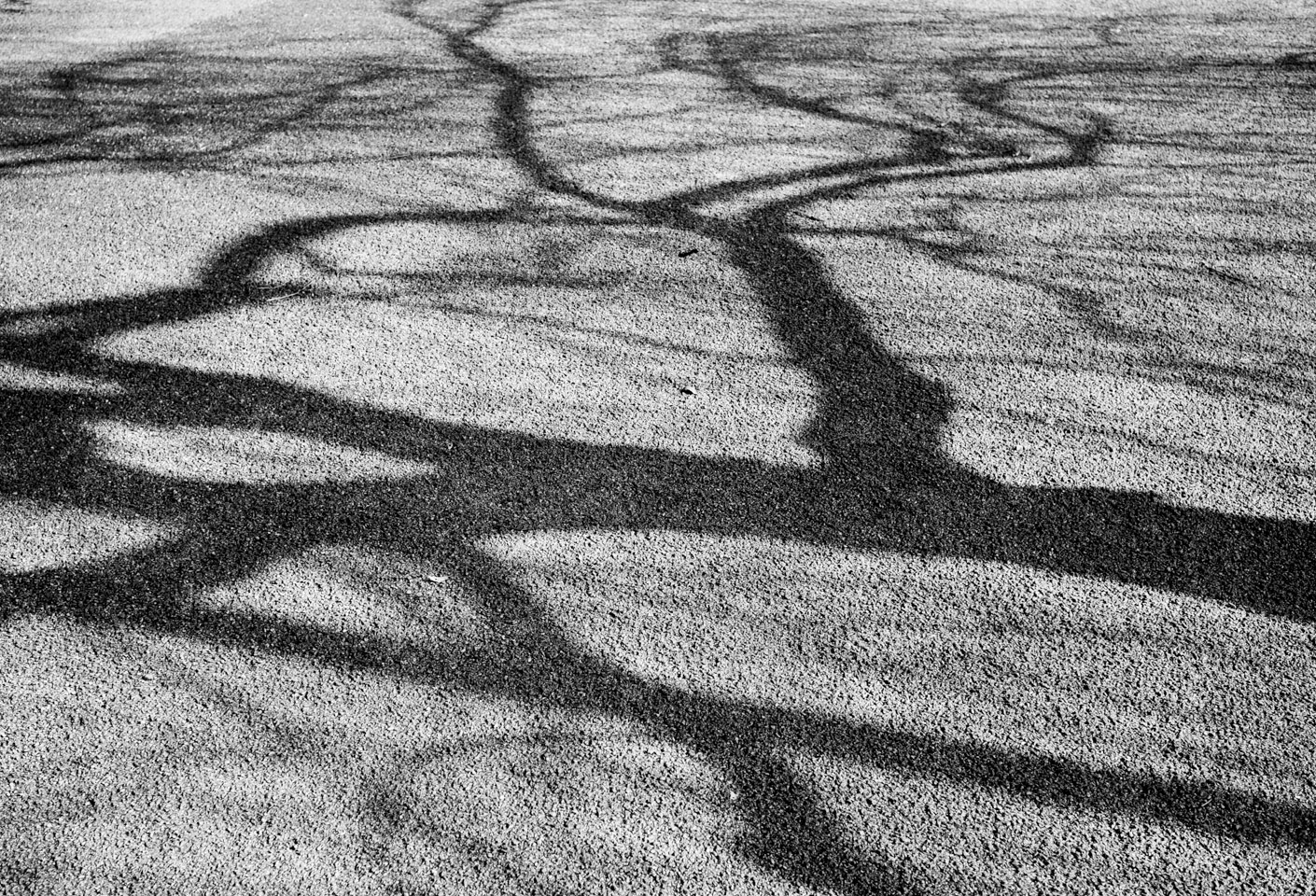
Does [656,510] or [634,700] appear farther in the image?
[656,510]

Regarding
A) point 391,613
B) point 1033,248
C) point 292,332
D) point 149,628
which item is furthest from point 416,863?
point 1033,248

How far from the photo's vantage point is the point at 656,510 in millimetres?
2969

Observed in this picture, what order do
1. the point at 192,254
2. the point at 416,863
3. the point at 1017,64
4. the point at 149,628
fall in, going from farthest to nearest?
1. the point at 1017,64
2. the point at 192,254
3. the point at 149,628
4. the point at 416,863

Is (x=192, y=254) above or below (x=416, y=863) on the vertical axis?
above

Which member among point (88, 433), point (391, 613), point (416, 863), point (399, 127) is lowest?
point (416, 863)

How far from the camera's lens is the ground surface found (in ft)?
7.00

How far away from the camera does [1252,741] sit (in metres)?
2.29

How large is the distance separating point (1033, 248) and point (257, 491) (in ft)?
9.94

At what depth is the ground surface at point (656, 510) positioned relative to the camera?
7.00 ft

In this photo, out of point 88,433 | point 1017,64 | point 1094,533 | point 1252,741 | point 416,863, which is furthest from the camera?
point 1017,64

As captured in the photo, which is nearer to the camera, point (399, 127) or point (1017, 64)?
point (399, 127)

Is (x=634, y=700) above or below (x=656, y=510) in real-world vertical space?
below

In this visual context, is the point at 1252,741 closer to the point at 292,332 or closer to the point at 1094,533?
the point at 1094,533

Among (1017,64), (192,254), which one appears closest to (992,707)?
(192,254)
